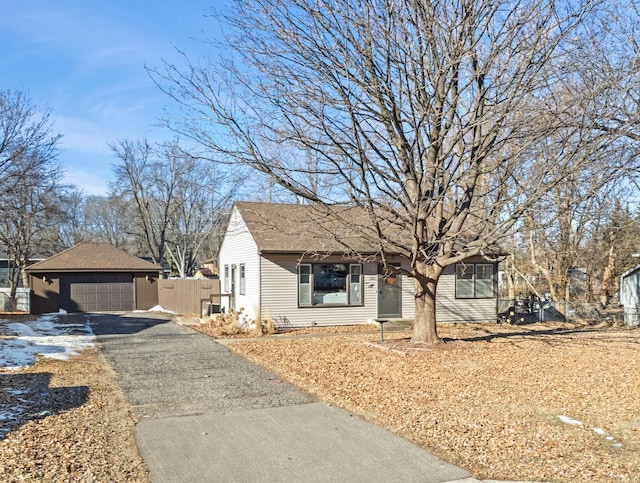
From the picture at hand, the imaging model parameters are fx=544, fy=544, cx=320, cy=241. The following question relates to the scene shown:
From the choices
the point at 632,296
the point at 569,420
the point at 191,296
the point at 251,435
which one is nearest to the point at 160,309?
the point at 191,296

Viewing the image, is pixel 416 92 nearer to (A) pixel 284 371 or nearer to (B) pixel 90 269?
(A) pixel 284 371

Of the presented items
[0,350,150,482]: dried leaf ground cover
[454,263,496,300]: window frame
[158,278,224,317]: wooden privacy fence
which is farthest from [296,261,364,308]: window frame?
[0,350,150,482]: dried leaf ground cover

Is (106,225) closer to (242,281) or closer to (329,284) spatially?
(242,281)

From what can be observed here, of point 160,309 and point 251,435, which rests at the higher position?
point 160,309

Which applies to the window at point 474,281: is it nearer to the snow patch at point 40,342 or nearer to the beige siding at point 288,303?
the beige siding at point 288,303

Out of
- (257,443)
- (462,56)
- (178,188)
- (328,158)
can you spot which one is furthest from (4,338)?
(178,188)

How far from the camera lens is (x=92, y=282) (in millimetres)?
25156

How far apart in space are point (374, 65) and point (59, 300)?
65.1ft

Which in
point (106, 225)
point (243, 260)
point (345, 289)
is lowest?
point (345, 289)

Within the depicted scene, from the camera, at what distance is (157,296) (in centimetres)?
2616

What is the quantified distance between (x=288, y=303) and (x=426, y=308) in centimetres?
559

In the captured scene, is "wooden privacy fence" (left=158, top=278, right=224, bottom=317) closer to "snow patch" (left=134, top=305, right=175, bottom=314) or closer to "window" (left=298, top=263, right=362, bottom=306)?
"snow patch" (left=134, top=305, right=175, bottom=314)

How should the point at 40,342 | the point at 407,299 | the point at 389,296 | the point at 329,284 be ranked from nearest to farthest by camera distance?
the point at 40,342
the point at 329,284
the point at 389,296
the point at 407,299

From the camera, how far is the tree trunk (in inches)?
467
